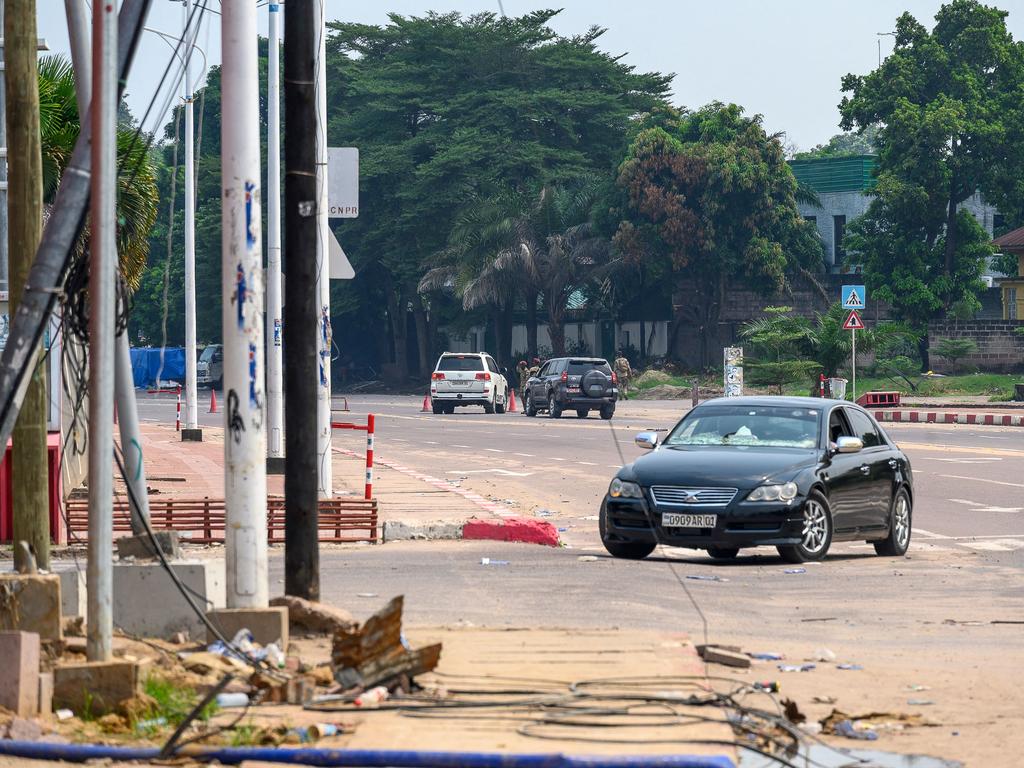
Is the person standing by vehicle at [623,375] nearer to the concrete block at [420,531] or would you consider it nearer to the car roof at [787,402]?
the concrete block at [420,531]

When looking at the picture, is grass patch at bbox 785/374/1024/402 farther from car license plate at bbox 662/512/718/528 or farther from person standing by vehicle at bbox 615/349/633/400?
car license plate at bbox 662/512/718/528

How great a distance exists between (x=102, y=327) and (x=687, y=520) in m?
7.68

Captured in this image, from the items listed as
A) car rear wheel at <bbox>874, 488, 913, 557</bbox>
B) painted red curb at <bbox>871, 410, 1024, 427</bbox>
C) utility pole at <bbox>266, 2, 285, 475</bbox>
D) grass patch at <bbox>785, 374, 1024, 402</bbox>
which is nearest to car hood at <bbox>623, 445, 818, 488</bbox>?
car rear wheel at <bbox>874, 488, 913, 557</bbox>

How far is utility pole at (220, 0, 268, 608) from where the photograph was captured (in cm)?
1003

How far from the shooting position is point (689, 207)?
6738 cm

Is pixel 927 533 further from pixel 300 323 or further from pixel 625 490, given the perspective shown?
pixel 300 323

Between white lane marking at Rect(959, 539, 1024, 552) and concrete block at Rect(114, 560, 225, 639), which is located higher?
concrete block at Rect(114, 560, 225, 639)

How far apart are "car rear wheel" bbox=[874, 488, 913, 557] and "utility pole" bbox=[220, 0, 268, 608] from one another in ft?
27.2

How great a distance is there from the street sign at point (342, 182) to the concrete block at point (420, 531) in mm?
4732

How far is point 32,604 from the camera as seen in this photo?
9.18 m

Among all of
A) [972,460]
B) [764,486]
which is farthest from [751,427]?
[972,460]

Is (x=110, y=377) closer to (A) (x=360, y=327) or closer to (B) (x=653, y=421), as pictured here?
(B) (x=653, y=421)

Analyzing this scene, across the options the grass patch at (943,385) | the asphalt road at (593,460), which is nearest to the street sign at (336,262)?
the asphalt road at (593,460)

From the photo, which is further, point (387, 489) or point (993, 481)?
point (993, 481)
